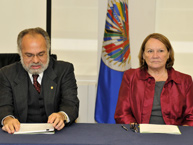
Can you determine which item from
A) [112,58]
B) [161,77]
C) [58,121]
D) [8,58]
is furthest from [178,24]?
[58,121]

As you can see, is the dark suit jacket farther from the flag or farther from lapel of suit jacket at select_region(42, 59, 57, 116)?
the flag

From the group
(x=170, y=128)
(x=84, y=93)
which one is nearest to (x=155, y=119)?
(x=170, y=128)

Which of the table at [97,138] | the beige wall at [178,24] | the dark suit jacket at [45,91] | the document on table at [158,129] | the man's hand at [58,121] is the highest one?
the beige wall at [178,24]

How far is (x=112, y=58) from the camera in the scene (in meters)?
3.83

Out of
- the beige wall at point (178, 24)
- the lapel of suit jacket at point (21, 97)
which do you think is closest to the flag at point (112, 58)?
the beige wall at point (178, 24)

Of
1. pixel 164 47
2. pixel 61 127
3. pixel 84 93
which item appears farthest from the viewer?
pixel 84 93

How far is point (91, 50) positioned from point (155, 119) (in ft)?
6.81

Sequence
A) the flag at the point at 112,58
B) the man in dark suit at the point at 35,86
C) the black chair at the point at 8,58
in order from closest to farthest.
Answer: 1. the man in dark suit at the point at 35,86
2. the black chair at the point at 8,58
3. the flag at the point at 112,58

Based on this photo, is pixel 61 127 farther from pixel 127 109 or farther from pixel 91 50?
pixel 91 50

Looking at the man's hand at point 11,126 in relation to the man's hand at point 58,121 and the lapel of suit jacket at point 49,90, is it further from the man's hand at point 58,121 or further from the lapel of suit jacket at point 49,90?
the lapel of suit jacket at point 49,90

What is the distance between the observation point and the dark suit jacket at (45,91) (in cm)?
238

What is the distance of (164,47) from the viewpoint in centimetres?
260

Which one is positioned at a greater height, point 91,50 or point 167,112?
point 91,50

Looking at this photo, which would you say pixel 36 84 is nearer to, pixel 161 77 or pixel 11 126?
pixel 11 126
